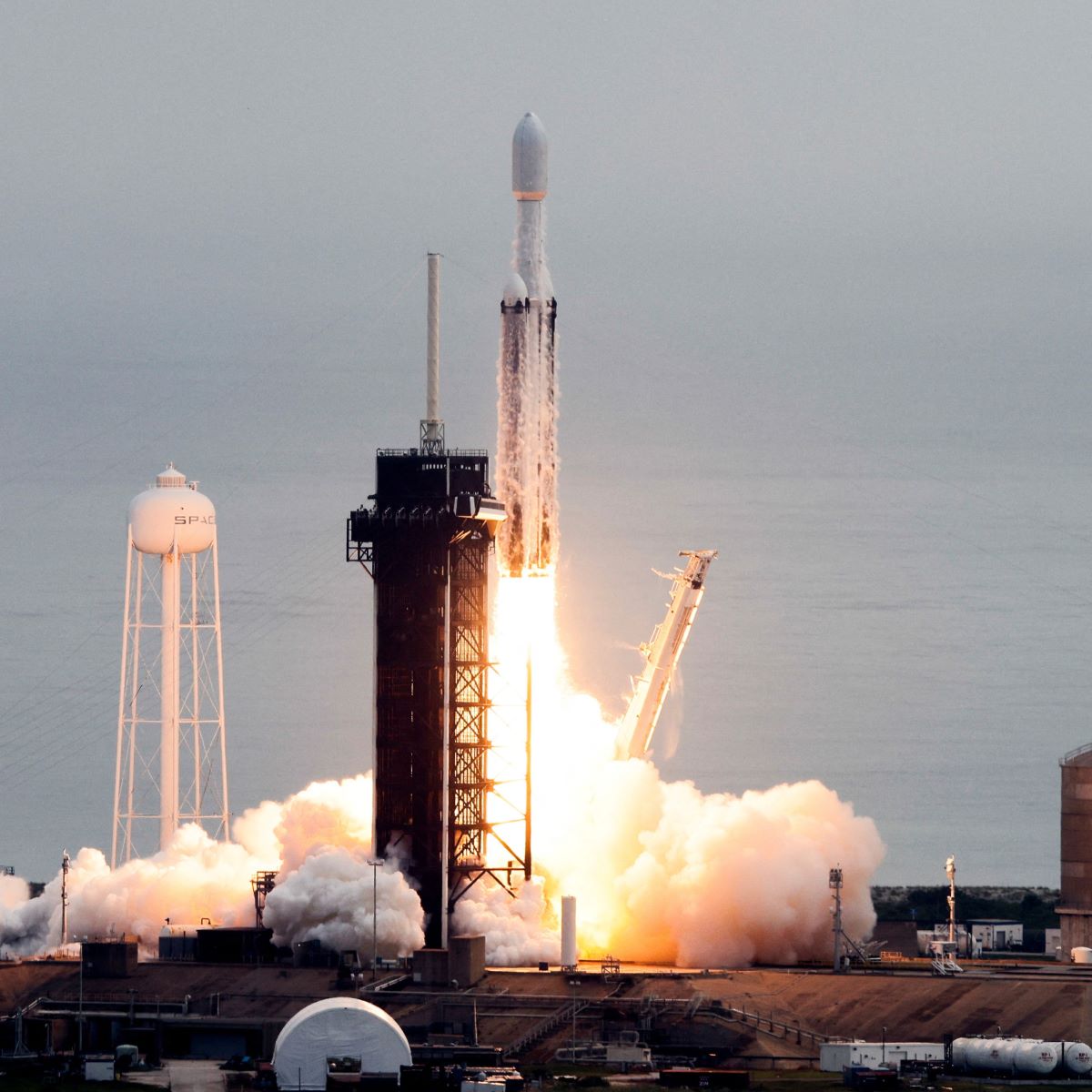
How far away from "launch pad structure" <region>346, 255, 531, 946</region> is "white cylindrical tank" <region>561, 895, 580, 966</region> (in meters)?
8.11

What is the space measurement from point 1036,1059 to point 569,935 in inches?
907

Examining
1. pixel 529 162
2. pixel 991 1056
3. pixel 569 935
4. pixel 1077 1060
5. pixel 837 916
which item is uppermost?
pixel 529 162

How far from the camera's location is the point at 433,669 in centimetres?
14200

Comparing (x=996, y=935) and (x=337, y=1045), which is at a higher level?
(x=996, y=935)

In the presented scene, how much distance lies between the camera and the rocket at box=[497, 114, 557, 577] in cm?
14262

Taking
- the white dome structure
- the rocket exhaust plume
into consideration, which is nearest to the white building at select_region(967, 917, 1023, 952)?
the rocket exhaust plume

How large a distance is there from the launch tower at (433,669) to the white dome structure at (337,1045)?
2353 cm

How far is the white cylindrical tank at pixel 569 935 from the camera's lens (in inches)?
5285

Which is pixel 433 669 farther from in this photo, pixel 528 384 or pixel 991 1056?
pixel 991 1056

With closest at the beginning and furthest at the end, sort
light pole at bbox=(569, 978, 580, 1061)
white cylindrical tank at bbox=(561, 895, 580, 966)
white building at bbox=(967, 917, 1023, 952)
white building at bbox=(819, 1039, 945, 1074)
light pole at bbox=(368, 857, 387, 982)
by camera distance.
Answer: white building at bbox=(819, 1039, 945, 1074), light pole at bbox=(569, 978, 580, 1061), white cylindrical tank at bbox=(561, 895, 580, 966), light pole at bbox=(368, 857, 387, 982), white building at bbox=(967, 917, 1023, 952)

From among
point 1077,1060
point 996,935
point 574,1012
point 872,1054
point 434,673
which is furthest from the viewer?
point 996,935

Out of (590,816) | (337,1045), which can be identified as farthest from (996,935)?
(337,1045)

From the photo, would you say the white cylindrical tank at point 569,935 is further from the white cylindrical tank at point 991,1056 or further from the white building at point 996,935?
the white building at point 996,935

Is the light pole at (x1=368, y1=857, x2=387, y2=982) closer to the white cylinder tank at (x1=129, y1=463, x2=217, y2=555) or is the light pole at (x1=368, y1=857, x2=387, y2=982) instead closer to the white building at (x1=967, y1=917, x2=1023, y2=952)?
the white cylinder tank at (x1=129, y1=463, x2=217, y2=555)
